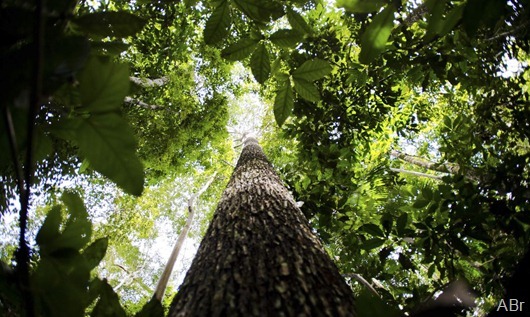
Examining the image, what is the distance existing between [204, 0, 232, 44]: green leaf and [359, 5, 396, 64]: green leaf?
0.50 meters

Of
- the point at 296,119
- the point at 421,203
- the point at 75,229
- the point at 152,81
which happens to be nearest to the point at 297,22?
the point at 75,229

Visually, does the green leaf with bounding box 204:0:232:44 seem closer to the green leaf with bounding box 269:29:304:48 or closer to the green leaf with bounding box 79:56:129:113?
the green leaf with bounding box 269:29:304:48

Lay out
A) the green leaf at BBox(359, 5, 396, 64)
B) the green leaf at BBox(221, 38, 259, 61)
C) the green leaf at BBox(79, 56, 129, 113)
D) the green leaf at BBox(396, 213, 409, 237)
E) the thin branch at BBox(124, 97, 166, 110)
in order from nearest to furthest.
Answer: the green leaf at BBox(79, 56, 129, 113), the green leaf at BBox(359, 5, 396, 64), the green leaf at BBox(221, 38, 259, 61), the green leaf at BBox(396, 213, 409, 237), the thin branch at BBox(124, 97, 166, 110)

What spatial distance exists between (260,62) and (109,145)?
0.83 metres

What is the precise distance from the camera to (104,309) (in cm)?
71

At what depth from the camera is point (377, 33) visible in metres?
0.79

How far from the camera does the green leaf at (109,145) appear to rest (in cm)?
45

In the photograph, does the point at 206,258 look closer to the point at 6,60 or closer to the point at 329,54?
the point at 6,60

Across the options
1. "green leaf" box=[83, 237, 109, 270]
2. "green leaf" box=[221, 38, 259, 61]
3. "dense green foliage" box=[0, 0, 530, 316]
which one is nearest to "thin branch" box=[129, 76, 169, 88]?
"dense green foliage" box=[0, 0, 530, 316]

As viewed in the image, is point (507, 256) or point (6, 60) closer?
point (6, 60)

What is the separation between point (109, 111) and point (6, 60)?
5.2 inches

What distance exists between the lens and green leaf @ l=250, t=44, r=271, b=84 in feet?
3.83

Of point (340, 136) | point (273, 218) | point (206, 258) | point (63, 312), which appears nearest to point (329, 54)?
point (340, 136)

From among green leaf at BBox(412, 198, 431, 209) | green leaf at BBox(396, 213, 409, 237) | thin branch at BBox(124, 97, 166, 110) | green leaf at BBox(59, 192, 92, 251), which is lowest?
green leaf at BBox(59, 192, 92, 251)
